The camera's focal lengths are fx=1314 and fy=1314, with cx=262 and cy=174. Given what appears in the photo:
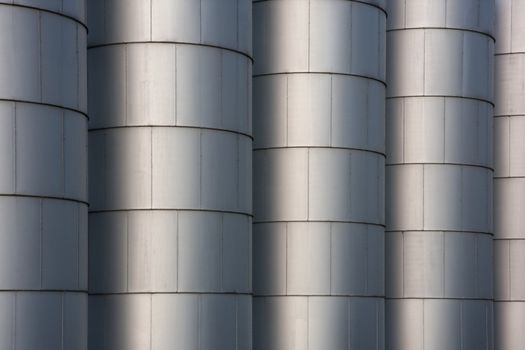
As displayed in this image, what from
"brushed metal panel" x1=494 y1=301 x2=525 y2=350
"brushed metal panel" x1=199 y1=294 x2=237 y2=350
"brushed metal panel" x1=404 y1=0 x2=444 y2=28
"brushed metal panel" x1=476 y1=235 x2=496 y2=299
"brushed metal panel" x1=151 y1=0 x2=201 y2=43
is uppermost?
"brushed metal panel" x1=404 y1=0 x2=444 y2=28

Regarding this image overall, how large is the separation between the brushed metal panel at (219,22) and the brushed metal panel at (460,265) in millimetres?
9946

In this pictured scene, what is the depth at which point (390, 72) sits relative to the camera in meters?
31.5

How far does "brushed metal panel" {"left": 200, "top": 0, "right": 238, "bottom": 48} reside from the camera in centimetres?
2317

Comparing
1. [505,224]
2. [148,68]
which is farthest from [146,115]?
[505,224]

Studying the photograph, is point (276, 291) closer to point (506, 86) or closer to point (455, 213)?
point (455, 213)

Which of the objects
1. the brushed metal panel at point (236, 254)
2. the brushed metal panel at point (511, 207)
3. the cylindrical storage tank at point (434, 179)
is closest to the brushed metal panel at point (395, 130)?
the cylindrical storage tank at point (434, 179)

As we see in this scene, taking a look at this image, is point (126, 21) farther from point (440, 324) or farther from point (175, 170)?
point (440, 324)

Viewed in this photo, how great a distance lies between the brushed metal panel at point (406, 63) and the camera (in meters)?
31.5

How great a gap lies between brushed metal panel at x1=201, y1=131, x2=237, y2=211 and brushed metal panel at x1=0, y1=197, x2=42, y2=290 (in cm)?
377

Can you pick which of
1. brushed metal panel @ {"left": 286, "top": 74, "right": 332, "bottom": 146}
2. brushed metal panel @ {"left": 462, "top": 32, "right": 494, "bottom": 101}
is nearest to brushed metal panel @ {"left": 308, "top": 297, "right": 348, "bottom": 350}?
brushed metal panel @ {"left": 286, "top": 74, "right": 332, "bottom": 146}

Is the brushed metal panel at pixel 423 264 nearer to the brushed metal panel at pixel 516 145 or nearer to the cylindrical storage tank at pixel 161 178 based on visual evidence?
the brushed metal panel at pixel 516 145

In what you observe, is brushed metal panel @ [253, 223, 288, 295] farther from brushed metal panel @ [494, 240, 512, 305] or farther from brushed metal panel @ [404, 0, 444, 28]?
brushed metal panel @ [494, 240, 512, 305]

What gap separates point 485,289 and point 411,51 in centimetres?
609

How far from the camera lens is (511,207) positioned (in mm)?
35344
